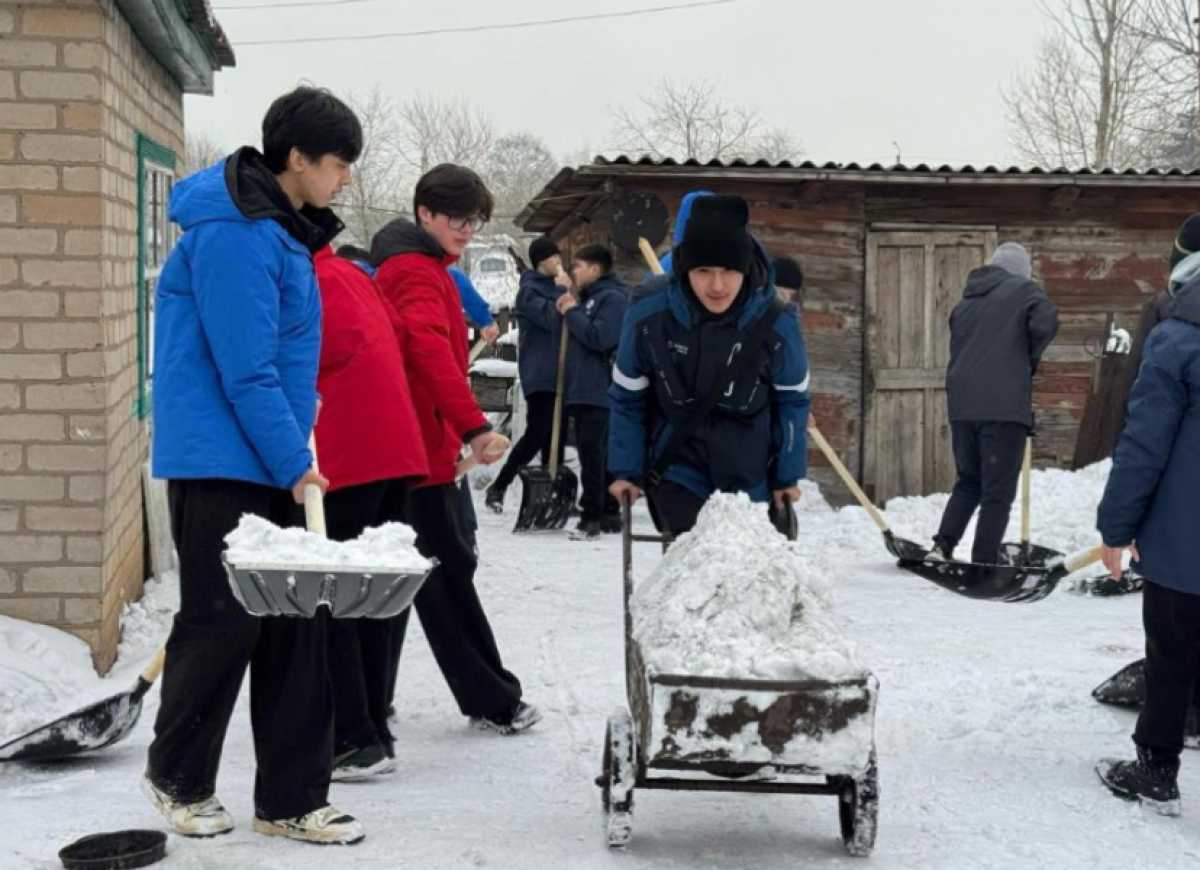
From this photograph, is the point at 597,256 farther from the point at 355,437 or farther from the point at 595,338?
the point at 355,437

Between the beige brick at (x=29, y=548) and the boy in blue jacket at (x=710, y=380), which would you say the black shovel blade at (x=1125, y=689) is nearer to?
the boy in blue jacket at (x=710, y=380)

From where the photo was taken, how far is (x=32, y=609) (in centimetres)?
629

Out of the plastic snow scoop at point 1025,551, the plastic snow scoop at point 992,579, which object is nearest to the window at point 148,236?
the plastic snow scoop at point 992,579

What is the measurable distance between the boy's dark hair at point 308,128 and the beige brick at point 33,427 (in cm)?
263

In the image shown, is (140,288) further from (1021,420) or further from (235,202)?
(1021,420)

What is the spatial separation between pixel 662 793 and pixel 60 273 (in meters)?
3.33

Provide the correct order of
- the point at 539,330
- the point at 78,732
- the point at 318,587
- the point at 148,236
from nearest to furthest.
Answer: the point at 318,587 < the point at 78,732 < the point at 148,236 < the point at 539,330

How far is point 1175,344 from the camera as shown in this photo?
4.77 m

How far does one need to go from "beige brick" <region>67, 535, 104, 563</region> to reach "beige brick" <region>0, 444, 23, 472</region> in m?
0.38

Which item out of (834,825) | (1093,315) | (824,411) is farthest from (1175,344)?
(1093,315)

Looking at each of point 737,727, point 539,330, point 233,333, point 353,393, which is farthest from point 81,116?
point 539,330

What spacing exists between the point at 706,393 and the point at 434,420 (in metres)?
0.99

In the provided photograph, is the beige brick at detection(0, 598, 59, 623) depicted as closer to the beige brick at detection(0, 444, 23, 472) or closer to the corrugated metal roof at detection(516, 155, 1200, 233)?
the beige brick at detection(0, 444, 23, 472)

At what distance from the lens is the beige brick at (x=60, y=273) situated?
20.5 feet
